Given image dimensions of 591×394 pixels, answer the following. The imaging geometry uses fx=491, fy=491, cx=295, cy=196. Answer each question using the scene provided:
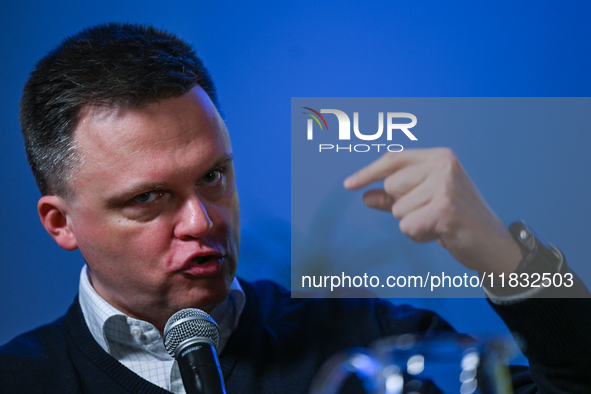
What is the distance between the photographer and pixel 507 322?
1.03 metres

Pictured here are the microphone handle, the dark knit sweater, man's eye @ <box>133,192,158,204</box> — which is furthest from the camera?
man's eye @ <box>133,192,158,204</box>

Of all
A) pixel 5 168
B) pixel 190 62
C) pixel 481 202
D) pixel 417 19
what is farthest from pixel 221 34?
pixel 481 202

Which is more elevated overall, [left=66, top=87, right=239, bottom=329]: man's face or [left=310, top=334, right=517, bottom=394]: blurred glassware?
[left=66, top=87, right=239, bottom=329]: man's face

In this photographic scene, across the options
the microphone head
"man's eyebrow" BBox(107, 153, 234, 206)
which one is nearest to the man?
"man's eyebrow" BBox(107, 153, 234, 206)

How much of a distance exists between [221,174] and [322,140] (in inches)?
14.1

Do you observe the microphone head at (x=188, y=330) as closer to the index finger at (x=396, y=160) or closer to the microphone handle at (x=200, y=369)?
the microphone handle at (x=200, y=369)

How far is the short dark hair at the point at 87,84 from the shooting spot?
1.11m

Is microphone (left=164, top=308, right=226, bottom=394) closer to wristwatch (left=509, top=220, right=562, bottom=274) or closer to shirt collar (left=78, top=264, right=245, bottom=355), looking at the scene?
shirt collar (left=78, top=264, right=245, bottom=355)

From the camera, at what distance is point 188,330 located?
28.9 inches

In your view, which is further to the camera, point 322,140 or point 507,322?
point 322,140

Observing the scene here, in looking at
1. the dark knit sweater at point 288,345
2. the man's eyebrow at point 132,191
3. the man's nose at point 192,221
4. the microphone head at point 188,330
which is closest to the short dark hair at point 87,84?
the man's eyebrow at point 132,191

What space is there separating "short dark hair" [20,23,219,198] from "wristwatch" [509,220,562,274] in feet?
2.63

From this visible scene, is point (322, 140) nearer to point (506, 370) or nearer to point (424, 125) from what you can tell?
point (424, 125)

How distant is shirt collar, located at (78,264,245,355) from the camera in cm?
119
